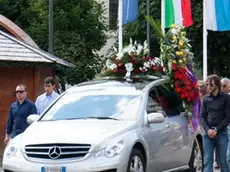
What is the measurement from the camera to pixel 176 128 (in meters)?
11.0

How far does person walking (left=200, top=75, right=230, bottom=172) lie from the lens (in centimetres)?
1043

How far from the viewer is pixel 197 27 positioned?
31734 millimetres

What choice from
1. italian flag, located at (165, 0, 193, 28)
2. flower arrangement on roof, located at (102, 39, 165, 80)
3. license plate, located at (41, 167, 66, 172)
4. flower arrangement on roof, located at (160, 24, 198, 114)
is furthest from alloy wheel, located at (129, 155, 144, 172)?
italian flag, located at (165, 0, 193, 28)

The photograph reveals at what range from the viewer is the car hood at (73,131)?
888 cm

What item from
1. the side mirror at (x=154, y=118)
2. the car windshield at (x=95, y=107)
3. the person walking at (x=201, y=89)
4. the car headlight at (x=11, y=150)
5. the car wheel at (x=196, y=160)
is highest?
the person walking at (x=201, y=89)

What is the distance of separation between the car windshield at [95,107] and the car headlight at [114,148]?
3.23 feet

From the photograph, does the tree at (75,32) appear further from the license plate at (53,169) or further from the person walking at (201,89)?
the license plate at (53,169)

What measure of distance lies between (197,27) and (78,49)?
889 cm

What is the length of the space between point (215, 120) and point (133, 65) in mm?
2149

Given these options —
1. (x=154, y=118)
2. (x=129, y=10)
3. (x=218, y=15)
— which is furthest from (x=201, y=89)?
(x=129, y=10)

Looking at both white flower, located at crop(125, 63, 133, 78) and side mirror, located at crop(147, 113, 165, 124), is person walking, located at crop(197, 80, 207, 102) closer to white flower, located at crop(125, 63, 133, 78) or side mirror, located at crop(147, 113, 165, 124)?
white flower, located at crop(125, 63, 133, 78)

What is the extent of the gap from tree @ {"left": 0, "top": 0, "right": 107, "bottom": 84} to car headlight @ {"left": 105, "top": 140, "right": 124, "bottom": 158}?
50.4 feet

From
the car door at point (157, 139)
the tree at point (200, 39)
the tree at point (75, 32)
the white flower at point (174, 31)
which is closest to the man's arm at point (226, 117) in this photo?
the car door at point (157, 139)

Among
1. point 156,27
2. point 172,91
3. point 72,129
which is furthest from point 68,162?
point 156,27
